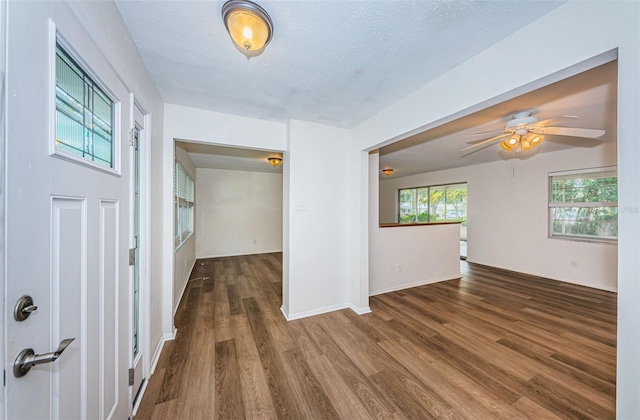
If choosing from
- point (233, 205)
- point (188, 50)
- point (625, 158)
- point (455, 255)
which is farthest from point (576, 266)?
point (233, 205)

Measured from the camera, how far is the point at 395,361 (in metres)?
2.00

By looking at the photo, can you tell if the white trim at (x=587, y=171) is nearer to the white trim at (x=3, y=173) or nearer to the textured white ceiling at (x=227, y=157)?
the textured white ceiling at (x=227, y=157)

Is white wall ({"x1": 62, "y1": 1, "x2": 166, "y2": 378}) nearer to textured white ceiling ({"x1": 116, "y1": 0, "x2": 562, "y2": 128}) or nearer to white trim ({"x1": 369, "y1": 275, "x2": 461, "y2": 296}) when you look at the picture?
textured white ceiling ({"x1": 116, "y1": 0, "x2": 562, "y2": 128})

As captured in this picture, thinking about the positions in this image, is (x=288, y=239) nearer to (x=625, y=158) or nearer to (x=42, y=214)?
(x=42, y=214)

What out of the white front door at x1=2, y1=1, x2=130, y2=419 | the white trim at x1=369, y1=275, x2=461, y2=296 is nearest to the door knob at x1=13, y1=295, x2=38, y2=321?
the white front door at x1=2, y1=1, x2=130, y2=419

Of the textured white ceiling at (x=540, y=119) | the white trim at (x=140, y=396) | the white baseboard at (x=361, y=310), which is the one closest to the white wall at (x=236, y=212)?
the textured white ceiling at (x=540, y=119)

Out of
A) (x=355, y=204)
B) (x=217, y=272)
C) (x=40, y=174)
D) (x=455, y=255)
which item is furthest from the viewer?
(x=217, y=272)

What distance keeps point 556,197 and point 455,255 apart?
2.22 meters

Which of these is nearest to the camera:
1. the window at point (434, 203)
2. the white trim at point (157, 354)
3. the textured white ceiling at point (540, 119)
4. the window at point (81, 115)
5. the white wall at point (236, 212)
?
the window at point (81, 115)

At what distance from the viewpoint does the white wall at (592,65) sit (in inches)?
35.6

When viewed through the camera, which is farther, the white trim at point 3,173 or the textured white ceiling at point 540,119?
the textured white ceiling at point 540,119

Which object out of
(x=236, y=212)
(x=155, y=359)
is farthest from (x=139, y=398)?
(x=236, y=212)

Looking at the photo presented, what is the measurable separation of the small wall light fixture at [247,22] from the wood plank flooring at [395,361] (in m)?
2.28

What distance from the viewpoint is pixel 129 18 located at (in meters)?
1.27
